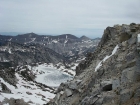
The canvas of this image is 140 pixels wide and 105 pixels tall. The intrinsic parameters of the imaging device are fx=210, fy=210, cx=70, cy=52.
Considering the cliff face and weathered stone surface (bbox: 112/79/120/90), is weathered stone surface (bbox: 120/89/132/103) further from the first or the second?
weathered stone surface (bbox: 112/79/120/90)

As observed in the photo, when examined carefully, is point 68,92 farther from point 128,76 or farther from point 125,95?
point 125,95

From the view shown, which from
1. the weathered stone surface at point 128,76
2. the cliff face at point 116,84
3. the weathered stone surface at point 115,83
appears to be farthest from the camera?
the weathered stone surface at point 115,83

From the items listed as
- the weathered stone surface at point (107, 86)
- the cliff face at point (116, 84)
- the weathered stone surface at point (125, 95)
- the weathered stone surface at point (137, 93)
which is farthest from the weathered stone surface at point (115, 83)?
the weathered stone surface at point (137, 93)

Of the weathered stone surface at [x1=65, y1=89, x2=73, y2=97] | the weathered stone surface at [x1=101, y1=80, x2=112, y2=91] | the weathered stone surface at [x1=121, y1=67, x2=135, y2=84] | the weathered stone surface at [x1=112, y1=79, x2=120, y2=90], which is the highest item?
the weathered stone surface at [x1=121, y1=67, x2=135, y2=84]

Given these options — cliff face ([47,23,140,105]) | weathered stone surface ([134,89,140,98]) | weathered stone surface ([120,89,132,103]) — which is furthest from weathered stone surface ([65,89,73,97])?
weathered stone surface ([134,89,140,98])

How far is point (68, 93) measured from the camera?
2944cm

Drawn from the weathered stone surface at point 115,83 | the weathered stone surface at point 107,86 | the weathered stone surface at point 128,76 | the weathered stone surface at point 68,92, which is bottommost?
the weathered stone surface at point 68,92

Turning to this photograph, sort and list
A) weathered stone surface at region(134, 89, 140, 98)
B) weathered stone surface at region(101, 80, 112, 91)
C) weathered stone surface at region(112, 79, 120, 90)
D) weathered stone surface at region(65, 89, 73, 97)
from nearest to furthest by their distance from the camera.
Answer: weathered stone surface at region(134, 89, 140, 98) → weathered stone surface at region(112, 79, 120, 90) → weathered stone surface at region(101, 80, 112, 91) → weathered stone surface at region(65, 89, 73, 97)

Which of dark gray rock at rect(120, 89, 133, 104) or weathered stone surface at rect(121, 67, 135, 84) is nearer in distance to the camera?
dark gray rock at rect(120, 89, 133, 104)

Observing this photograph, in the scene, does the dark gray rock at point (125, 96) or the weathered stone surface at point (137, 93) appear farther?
the dark gray rock at point (125, 96)

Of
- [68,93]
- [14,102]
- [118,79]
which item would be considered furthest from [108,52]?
[14,102]

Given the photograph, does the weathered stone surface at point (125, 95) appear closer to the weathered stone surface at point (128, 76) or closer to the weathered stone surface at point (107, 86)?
the weathered stone surface at point (128, 76)

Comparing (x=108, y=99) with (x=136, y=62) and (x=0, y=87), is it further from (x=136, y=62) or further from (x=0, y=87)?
(x=0, y=87)

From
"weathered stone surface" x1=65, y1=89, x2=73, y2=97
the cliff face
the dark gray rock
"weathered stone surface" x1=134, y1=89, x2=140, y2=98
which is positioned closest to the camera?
"weathered stone surface" x1=134, y1=89, x2=140, y2=98
